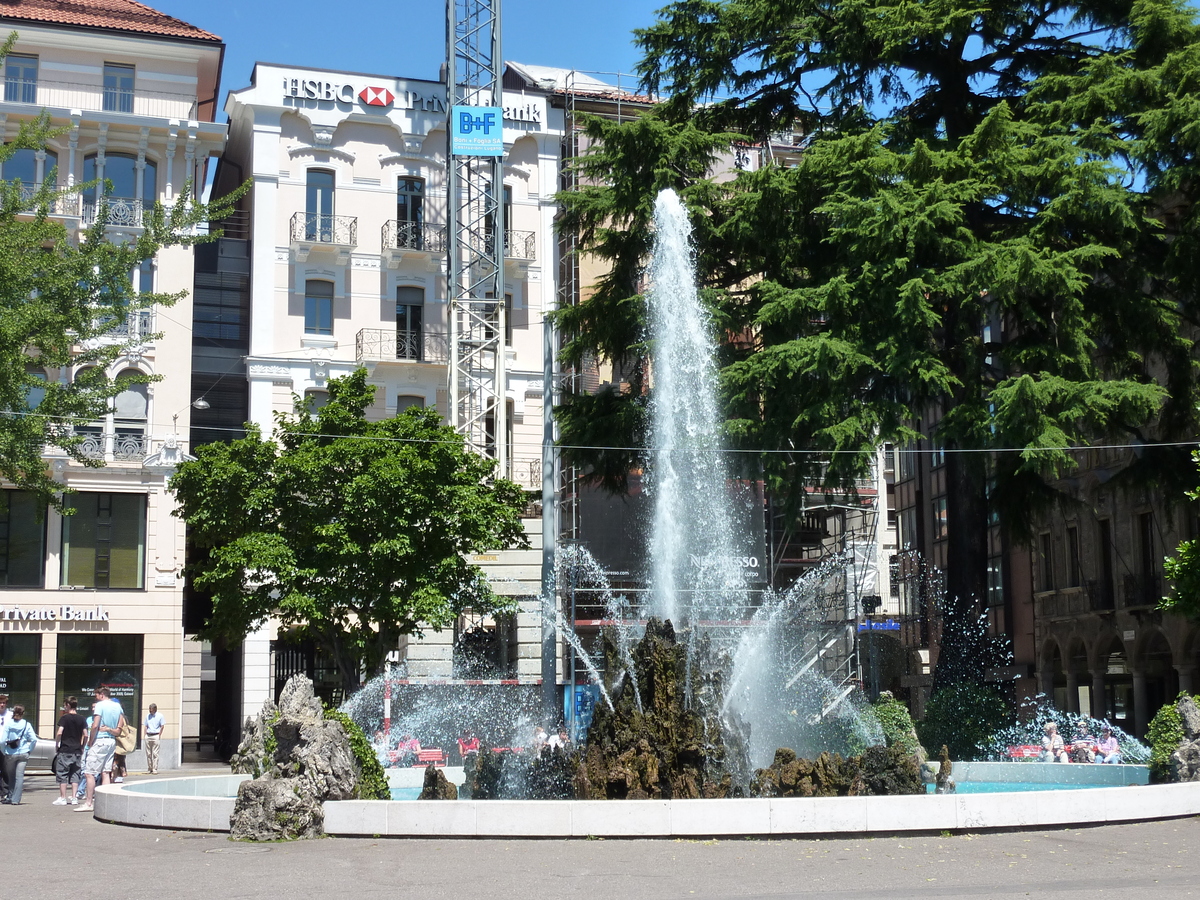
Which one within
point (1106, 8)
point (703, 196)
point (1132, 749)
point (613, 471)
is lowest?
point (1132, 749)

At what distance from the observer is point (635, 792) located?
15875 mm

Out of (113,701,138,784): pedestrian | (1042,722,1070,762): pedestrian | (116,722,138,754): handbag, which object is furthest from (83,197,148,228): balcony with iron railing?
(1042,722,1070,762): pedestrian

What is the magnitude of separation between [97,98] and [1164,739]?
1259 inches

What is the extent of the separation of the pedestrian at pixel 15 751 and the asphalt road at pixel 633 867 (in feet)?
22.7

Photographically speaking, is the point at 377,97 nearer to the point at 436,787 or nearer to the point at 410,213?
the point at 410,213

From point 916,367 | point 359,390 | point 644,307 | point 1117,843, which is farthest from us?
point 359,390

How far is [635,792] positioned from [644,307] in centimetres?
1256

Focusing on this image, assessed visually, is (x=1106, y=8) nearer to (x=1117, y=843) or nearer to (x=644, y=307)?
(x=644, y=307)

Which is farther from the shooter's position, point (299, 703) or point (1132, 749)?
point (1132, 749)

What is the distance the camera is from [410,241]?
40.7 metres

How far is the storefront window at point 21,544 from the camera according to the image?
114ft

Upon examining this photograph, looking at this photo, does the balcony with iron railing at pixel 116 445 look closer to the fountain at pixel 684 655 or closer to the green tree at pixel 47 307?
the green tree at pixel 47 307

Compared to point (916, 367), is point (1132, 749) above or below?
below

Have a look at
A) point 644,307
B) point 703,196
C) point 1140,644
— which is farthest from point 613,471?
point 1140,644
